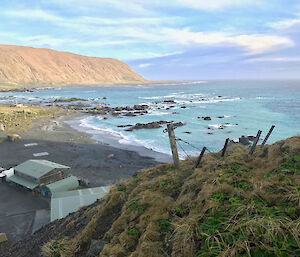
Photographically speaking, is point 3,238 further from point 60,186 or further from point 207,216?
point 207,216

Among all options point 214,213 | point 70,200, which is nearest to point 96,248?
point 214,213

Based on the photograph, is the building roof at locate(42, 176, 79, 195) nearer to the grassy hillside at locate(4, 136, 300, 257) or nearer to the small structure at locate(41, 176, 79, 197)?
the small structure at locate(41, 176, 79, 197)

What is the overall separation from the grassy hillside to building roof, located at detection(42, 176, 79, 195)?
8973 millimetres

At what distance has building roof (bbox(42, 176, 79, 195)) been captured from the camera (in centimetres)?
2166

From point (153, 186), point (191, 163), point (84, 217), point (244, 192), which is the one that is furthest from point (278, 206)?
point (84, 217)

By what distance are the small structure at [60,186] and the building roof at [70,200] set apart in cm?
103

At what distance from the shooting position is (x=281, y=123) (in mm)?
57500

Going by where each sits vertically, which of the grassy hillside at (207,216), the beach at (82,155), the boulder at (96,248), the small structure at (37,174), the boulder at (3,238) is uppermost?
the grassy hillside at (207,216)

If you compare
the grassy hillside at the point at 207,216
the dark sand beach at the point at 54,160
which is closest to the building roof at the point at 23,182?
the dark sand beach at the point at 54,160

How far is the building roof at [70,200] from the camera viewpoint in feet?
57.6

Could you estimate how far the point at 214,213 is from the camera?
23.4 feet

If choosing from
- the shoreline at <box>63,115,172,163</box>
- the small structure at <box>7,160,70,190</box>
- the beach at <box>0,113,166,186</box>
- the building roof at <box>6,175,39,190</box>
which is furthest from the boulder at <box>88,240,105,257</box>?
the shoreline at <box>63,115,172,163</box>

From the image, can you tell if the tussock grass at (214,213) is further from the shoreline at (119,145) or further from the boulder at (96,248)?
the shoreline at (119,145)

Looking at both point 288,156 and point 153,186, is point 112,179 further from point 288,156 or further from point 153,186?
point 288,156
